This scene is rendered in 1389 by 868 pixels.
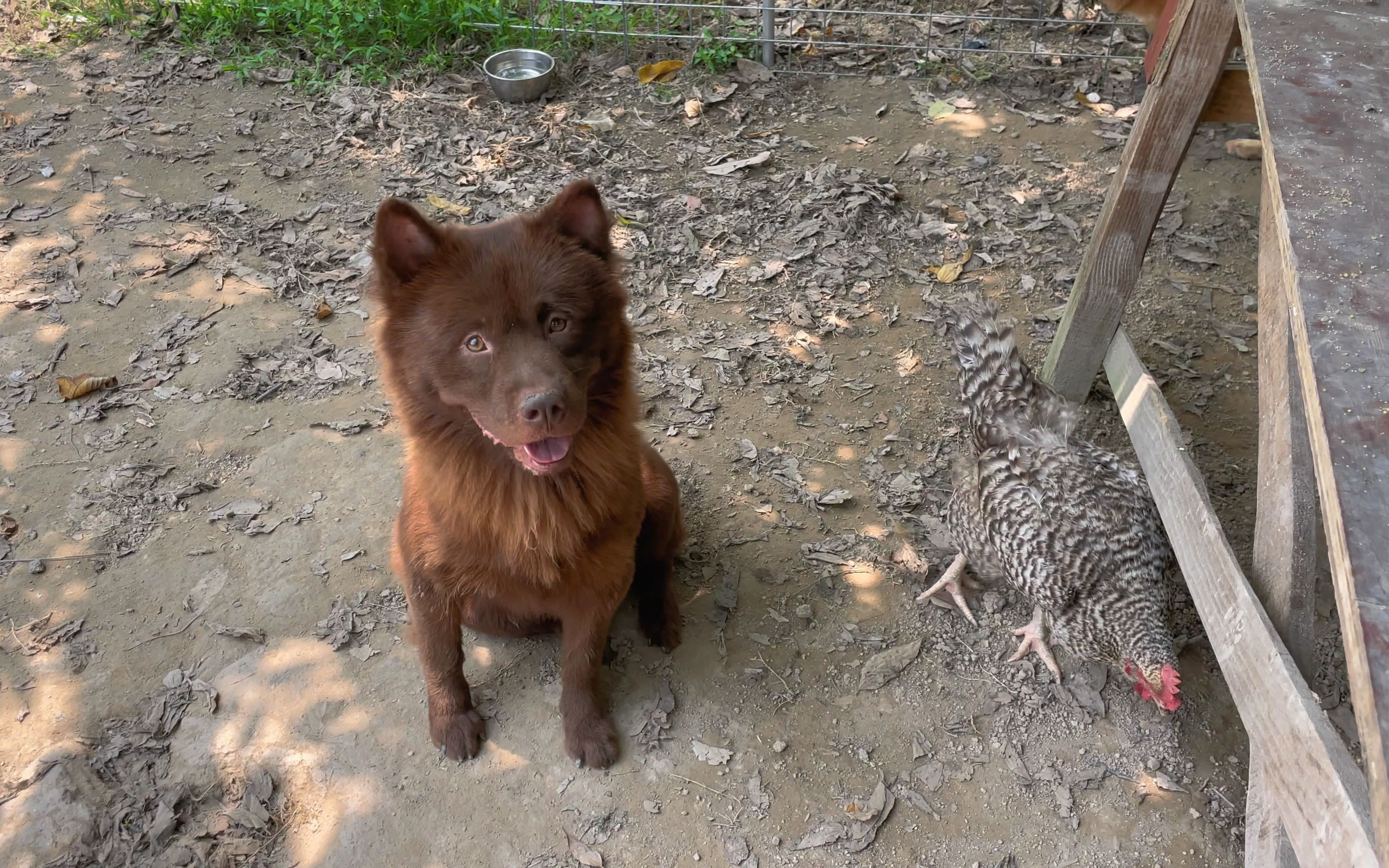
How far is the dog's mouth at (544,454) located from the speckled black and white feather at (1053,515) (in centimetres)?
195

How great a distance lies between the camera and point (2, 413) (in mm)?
4527

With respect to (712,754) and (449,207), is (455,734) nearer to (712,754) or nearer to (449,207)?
(712,754)

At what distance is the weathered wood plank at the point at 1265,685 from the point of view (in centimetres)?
205

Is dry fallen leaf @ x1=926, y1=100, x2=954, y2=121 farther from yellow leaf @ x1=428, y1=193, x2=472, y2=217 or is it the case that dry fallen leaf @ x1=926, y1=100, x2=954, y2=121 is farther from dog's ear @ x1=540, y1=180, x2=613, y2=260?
dog's ear @ x1=540, y1=180, x2=613, y2=260

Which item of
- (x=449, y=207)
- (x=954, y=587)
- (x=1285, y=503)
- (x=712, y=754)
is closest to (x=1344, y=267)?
(x=1285, y=503)

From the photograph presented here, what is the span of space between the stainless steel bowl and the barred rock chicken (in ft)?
13.4

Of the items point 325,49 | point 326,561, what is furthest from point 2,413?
point 325,49

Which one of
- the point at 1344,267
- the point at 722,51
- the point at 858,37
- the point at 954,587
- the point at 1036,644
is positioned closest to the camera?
the point at 1344,267

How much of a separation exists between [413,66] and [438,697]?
5.54 m

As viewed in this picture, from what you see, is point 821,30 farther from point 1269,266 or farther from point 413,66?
point 1269,266

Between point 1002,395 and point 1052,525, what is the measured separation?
2.05 feet

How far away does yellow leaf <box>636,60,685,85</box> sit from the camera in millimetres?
7191

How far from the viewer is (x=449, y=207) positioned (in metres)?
5.89

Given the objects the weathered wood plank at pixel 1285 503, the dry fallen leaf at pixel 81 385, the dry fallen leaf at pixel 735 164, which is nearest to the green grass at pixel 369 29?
the dry fallen leaf at pixel 735 164
